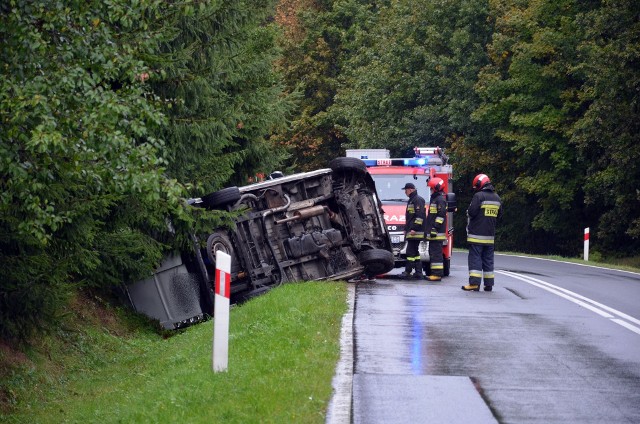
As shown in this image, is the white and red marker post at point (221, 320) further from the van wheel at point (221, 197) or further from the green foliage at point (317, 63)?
the green foliage at point (317, 63)

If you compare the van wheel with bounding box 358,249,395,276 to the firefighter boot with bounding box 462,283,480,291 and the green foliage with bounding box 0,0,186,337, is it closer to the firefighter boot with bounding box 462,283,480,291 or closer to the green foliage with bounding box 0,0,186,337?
the firefighter boot with bounding box 462,283,480,291

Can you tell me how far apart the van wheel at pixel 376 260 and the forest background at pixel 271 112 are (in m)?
2.79

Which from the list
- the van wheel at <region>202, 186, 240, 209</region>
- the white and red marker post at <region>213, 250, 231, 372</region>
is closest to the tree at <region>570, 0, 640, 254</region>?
the van wheel at <region>202, 186, 240, 209</region>

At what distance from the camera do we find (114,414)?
34.5 feet

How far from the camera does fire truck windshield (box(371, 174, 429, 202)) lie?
24.7m

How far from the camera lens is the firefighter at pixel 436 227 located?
21.6 metres

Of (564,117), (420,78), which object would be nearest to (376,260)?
(564,117)

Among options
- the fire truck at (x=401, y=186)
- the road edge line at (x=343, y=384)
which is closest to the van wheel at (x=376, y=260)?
the fire truck at (x=401, y=186)

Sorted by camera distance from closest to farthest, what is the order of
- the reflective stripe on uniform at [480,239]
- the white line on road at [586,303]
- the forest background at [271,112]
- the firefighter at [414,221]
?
the forest background at [271,112]
the white line on road at [586,303]
the reflective stripe on uniform at [480,239]
the firefighter at [414,221]

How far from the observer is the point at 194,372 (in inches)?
430

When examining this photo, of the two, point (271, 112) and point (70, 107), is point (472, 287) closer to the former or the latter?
point (271, 112)

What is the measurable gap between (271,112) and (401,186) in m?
3.97

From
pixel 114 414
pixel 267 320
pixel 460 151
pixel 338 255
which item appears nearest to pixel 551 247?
pixel 460 151

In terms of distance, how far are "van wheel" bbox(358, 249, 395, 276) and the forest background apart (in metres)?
2.79
